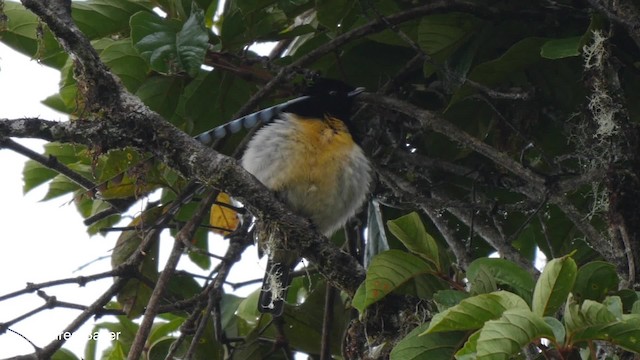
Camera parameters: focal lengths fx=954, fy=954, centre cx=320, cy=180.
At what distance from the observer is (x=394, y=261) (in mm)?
2619

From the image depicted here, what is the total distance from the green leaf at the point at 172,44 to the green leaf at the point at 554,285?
58.3 inches

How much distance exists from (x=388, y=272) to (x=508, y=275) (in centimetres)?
34

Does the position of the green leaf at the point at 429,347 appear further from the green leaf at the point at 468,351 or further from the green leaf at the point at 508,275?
the green leaf at the point at 468,351

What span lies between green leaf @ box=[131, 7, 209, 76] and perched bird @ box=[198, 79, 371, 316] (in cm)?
66

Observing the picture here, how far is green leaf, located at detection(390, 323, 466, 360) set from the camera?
92.9 inches

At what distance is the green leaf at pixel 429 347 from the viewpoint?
92.9 inches

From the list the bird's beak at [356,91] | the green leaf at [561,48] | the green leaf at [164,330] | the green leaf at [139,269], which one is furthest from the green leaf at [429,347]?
the green leaf at [139,269]

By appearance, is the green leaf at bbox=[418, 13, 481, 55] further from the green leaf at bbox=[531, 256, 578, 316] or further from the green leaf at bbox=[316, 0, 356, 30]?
the green leaf at bbox=[531, 256, 578, 316]

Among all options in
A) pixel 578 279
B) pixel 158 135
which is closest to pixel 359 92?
pixel 158 135

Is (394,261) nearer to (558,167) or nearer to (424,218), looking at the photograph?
(558,167)

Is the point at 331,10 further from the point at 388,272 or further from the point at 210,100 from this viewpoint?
A: the point at 388,272

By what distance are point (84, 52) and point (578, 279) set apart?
5.09 feet

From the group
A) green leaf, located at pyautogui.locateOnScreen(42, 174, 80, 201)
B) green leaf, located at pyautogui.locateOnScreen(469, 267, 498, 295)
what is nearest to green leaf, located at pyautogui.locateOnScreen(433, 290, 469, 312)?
green leaf, located at pyautogui.locateOnScreen(469, 267, 498, 295)

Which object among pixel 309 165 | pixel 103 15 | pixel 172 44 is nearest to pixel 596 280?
pixel 172 44
